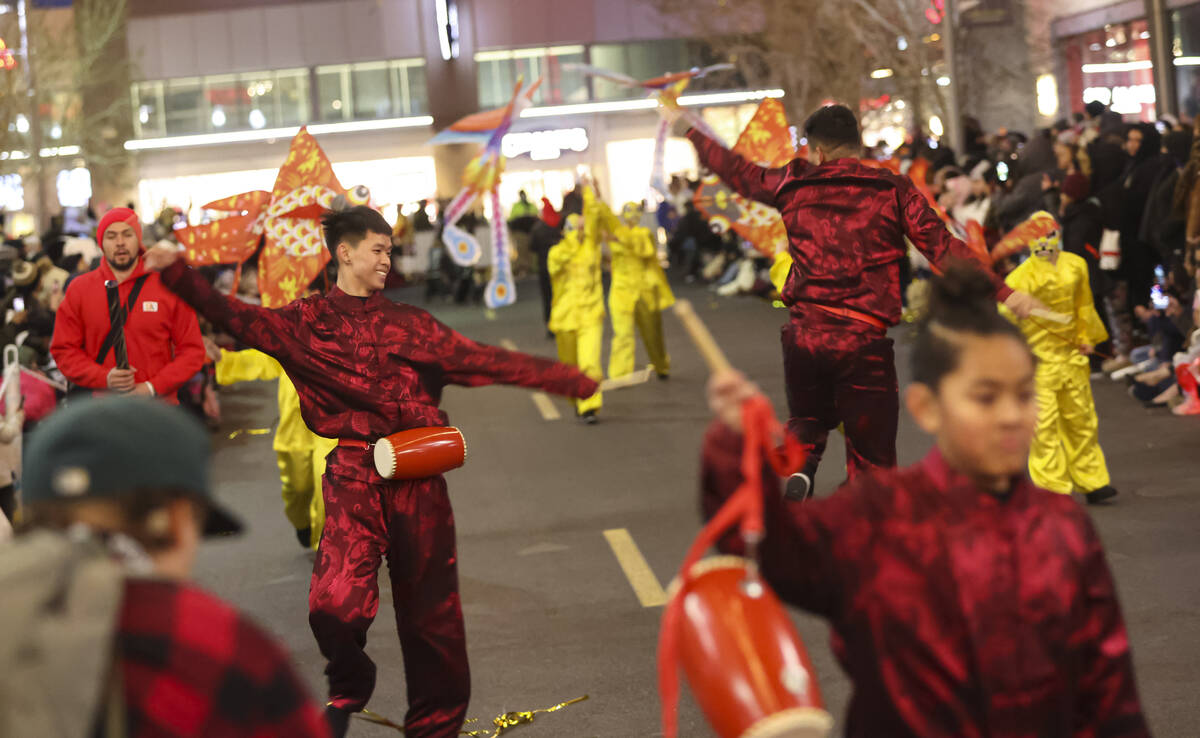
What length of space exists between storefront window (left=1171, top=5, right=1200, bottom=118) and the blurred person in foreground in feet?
69.9

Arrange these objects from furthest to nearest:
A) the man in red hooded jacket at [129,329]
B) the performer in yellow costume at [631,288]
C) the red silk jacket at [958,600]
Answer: the performer in yellow costume at [631,288] → the man in red hooded jacket at [129,329] → the red silk jacket at [958,600]

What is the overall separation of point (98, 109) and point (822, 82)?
26.2 m

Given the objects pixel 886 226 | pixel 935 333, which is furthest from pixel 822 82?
pixel 935 333

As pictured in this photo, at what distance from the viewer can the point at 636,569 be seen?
328 inches

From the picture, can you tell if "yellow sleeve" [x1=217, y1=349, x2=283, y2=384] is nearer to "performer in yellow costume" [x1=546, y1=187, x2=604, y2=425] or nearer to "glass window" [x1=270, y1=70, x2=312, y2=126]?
"performer in yellow costume" [x1=546, y1=187, x2=604, y2=425]

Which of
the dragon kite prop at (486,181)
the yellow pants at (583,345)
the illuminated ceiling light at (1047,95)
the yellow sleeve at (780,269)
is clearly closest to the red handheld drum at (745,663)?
the dragon kite prop at (486,181)

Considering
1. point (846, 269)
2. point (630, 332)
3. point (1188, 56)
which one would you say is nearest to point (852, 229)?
point (846, 269)

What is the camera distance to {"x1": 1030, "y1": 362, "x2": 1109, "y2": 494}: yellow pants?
905cm

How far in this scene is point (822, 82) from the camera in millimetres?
31875

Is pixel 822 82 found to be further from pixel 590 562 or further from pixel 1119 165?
pixel 590 562

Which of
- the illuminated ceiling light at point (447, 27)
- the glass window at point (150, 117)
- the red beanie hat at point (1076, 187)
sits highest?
the illuminated ceiling light at point (447, 27)

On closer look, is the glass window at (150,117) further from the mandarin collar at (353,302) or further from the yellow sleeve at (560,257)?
the mandarin collar at (353,302)

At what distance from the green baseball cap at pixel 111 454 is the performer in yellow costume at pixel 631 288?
13.3 meters

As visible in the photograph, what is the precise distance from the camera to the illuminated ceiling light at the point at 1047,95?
91.7 ft
